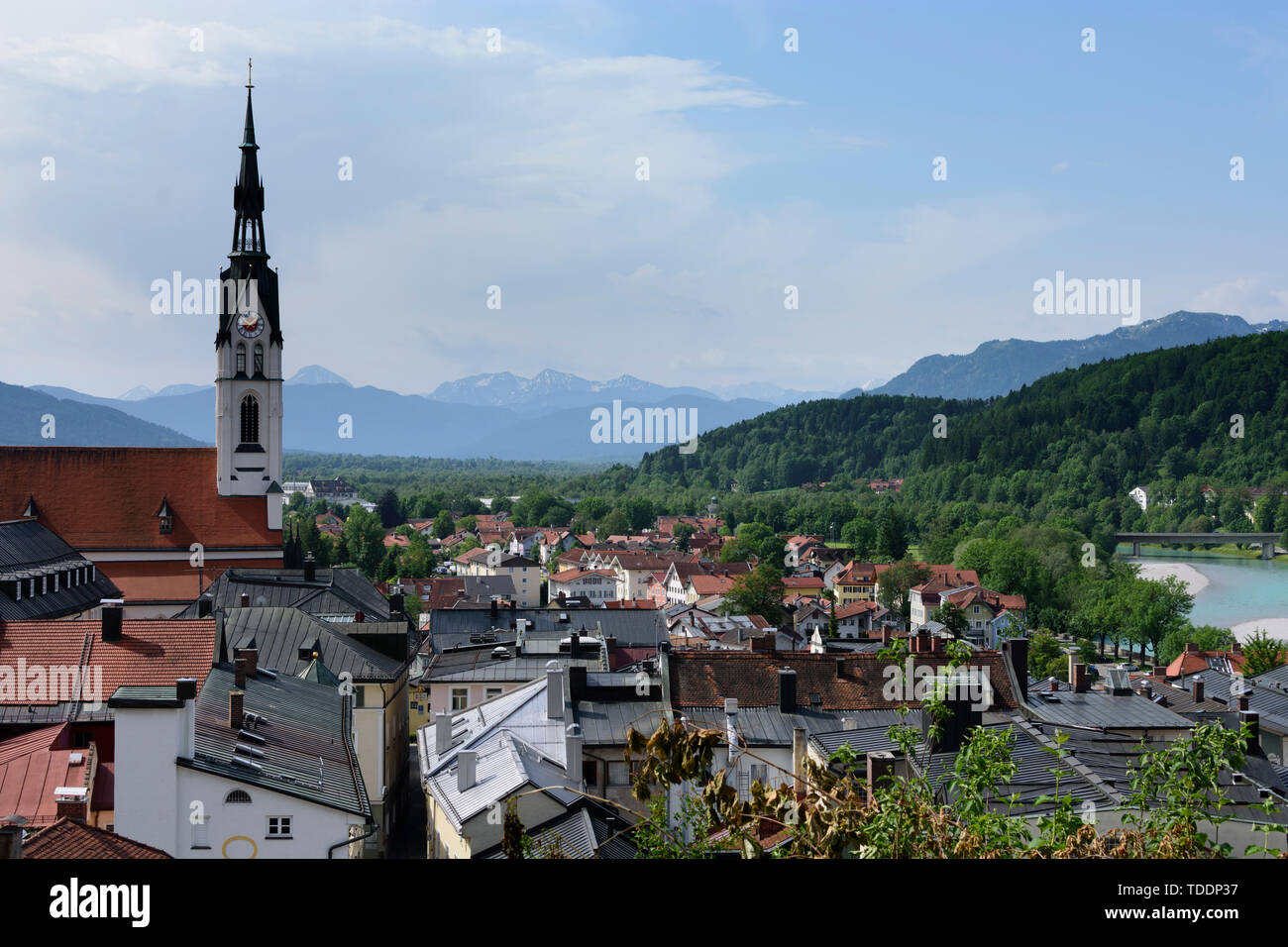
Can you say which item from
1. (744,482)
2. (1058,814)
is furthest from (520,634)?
(744,482)

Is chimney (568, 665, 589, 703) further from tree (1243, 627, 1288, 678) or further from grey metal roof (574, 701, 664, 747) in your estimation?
tree (1243, 627, 1288, 678)

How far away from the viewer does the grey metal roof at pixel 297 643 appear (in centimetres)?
2577

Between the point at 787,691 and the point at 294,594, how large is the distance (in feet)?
57.7

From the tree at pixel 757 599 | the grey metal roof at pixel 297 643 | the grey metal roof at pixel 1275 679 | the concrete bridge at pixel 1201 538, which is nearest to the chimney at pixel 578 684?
the grey metal roof at pixel 297 643

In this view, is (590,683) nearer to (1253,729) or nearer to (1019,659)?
(1019,659)

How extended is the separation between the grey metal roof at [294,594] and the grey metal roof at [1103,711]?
1810cm

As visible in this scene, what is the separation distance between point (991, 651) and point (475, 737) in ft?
36.9

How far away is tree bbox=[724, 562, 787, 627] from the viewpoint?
6631 cm

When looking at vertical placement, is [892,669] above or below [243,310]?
below

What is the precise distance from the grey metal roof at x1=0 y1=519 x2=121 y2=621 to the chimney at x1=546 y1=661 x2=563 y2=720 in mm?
13758

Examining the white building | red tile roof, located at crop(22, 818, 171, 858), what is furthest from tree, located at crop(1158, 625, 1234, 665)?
red tile roof, located at crop(22, 818, 171, 858)

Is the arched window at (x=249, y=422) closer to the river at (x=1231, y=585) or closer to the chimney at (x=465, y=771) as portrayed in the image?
the chimney at (x=465, y=771)

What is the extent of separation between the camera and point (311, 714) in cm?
2011
